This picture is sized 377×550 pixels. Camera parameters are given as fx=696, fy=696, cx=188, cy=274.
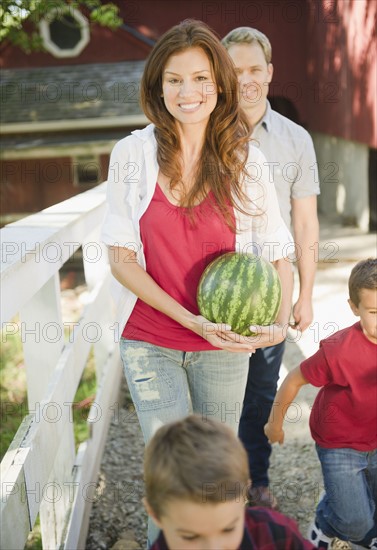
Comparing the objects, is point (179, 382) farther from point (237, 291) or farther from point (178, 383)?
point (237, 291)

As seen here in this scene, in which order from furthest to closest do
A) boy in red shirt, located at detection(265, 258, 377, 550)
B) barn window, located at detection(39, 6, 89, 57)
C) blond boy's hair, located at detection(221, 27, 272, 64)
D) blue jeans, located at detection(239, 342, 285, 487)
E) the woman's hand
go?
barn window, located at detection(39, 6, 89, 57) → blue jeans, located at detection(239, 342, 285, 487) → blond boy's hair, located at detection(221, 27, 272, 64) → boy in red shirt, located at detection(265, 258, 377, 550) → the woman's hand

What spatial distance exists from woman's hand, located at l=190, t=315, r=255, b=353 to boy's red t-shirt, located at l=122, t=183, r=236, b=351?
10 cm

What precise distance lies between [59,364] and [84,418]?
2352 mm

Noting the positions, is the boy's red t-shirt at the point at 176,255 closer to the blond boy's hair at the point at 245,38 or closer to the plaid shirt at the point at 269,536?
the plaid shirt at the point at 269,536

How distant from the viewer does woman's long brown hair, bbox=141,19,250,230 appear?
2666 millimetres

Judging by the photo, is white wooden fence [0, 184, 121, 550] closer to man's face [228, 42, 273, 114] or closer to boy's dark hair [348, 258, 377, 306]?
man's face [228, 42, 273, 114]

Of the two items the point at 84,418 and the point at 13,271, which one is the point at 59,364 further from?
the point at 84,418

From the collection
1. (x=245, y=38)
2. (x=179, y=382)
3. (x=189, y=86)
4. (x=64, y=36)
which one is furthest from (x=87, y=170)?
(x=179, y=382)

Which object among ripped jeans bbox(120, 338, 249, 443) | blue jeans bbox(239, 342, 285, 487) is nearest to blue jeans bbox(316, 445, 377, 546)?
→ ripped jeans bbox(120, 338, 249, 443)

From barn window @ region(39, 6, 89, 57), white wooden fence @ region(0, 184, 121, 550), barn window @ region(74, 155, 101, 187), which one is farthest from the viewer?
barn window @ region(39, 6, 89, 57)

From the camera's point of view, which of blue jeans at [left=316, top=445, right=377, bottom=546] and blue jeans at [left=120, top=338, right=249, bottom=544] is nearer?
blue jeans at [left=120, top=338, right=249, bottom=544]

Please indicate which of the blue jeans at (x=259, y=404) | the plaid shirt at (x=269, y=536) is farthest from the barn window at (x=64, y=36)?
the plaid shirt at (x=269, y=536)

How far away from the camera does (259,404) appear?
3707 millimetres

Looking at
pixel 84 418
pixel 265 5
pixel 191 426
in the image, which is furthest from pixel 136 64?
pixel 191 426
